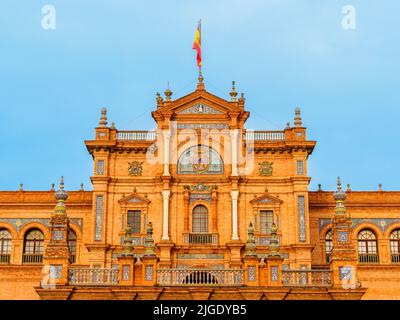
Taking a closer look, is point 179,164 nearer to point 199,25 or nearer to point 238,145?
point 238,145

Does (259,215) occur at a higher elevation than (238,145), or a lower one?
lower

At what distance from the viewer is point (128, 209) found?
54219mm

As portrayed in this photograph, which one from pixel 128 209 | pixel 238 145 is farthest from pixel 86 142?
pixel 238 145

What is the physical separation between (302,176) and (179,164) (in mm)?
8263

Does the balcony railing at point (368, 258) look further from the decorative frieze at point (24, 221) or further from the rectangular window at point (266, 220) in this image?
the decorative frieze at point (24, 221)

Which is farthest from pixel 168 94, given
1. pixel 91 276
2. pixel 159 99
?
pixel 91 276

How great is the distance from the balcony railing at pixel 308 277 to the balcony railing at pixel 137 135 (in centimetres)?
2554

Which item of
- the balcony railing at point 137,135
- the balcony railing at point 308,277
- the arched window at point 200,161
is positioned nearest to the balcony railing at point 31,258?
the balcony railing at point 137,135

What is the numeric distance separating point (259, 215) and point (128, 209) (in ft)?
28.5

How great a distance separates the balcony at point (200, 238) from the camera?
53.0 meters
